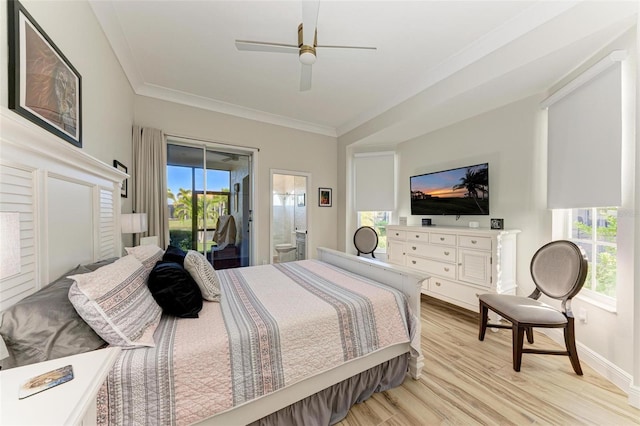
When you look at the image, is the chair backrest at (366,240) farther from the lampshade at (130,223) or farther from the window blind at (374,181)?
the lampshade at (130,223)

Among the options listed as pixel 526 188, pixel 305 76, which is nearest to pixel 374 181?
pixel 526 188

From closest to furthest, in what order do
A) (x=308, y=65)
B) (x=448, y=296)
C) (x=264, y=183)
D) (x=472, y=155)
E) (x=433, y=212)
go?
(x=308, y=65) → (x=448, y=296) → (x=472, y=155) → (x=433, y=212) → (x=264, y=183)

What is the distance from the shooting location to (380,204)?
14.5 feet

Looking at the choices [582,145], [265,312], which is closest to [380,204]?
[582,145]

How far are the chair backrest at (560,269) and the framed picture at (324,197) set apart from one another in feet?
10.5

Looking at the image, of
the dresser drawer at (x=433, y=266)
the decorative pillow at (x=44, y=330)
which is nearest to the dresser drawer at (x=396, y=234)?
the dresser drawer at (x=433, y=266)

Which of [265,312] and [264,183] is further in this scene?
[264,183]

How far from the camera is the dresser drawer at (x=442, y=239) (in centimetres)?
297

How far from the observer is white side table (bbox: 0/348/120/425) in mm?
549

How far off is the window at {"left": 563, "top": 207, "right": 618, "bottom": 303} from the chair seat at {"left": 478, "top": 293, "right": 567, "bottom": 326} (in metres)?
0.46

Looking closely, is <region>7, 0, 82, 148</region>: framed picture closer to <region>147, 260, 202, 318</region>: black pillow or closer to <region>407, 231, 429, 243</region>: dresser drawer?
<region>147, 260, 202, 318</region>: black pillow

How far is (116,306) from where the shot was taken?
42.8 inches

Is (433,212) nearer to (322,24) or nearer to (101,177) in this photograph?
(322,24)

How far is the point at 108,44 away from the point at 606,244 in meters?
4.72
